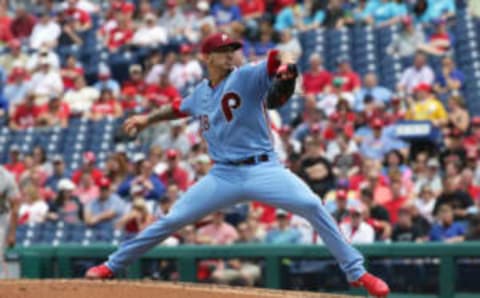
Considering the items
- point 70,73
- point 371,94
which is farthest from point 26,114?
point 371,94

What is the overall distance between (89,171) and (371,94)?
3.29m

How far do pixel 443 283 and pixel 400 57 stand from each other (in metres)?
6.16

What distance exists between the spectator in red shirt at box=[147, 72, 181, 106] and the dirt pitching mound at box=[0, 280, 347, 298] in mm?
7809

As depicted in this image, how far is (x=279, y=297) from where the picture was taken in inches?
243

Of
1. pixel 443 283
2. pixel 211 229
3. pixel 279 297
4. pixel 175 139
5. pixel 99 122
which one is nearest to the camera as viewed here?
pixel 279 297

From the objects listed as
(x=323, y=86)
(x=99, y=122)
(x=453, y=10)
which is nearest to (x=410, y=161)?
(x=323, y=86)

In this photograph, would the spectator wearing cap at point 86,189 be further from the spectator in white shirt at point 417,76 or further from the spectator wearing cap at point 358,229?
the spectator wearing cap at point 358,229

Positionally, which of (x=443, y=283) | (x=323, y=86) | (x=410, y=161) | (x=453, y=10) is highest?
(x=453, y=10)

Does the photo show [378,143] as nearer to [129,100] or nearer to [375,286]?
[129,100]

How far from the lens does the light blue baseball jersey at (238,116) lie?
6793mm

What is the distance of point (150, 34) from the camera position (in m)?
16.5

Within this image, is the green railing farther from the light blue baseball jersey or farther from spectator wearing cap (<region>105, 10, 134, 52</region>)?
spectator wearing cap (<region>105, 10, 134, 52</region>)

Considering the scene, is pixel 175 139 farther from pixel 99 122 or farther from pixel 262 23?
pixel 262 23

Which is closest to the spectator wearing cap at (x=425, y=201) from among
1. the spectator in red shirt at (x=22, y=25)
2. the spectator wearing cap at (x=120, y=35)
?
the spectator wearing cap at (x=120, y=35)
